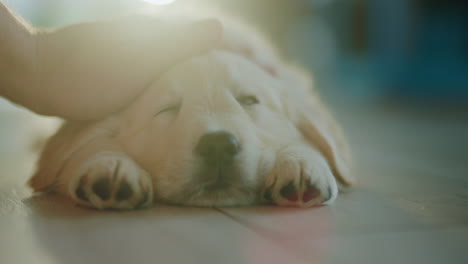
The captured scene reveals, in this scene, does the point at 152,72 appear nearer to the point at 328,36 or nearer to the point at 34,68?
the point at 34,68

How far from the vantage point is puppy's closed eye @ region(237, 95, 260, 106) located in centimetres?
173

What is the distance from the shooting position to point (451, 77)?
7586 mm

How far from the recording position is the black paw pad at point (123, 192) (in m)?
1.36

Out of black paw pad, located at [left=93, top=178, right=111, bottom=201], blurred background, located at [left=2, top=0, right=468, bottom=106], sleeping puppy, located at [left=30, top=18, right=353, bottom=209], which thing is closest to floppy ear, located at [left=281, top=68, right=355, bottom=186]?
sleeping puppy, located at [left=30, top=18, right=353, bottom=209]

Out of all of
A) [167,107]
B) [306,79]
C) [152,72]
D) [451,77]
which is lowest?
[167,107]

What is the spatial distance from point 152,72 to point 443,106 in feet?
21.1

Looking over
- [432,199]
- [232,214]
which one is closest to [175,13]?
[232,214]

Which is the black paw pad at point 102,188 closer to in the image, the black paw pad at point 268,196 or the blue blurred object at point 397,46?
the black paw pad at point 268,196

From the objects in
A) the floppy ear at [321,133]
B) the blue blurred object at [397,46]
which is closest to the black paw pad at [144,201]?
the floppy ear at [321,133]

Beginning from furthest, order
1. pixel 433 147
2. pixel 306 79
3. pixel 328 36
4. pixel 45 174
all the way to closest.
Answer: pixel 328 36
pixel 433 147
pixel 306 79
pixel 45 174

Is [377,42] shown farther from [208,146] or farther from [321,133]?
[208,146]

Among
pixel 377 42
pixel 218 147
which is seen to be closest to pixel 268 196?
pixel 218 147

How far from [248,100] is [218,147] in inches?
15.1

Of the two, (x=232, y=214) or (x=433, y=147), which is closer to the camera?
(x=232, y=214)
